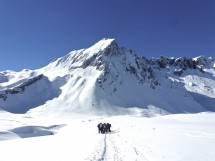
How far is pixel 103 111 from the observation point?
187500mm

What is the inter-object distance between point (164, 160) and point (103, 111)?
16848 centimetres

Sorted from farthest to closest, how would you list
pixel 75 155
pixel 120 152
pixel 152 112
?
1. pixel 152 112
2. pixel 120 152
3. pixel 75 155

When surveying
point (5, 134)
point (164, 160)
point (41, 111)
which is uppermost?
point (41, 111)

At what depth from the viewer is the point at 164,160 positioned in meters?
19.6

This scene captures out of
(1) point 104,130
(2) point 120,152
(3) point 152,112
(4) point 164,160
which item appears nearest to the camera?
(4) point 164,160

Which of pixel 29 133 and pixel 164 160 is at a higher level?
pixel 29 133

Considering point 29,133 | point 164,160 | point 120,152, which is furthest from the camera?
point 29,133

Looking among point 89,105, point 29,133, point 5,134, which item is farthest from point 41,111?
point 5,134

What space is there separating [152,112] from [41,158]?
183m

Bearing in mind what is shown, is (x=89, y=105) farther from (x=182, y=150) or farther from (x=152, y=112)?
(x=182, y=150)

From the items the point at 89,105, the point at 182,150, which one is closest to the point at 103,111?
the point at 89,105

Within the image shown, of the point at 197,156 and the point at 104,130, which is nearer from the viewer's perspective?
the point at 197,156

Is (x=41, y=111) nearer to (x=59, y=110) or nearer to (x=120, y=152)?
(x=59, y=110)

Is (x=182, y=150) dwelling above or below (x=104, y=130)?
below
